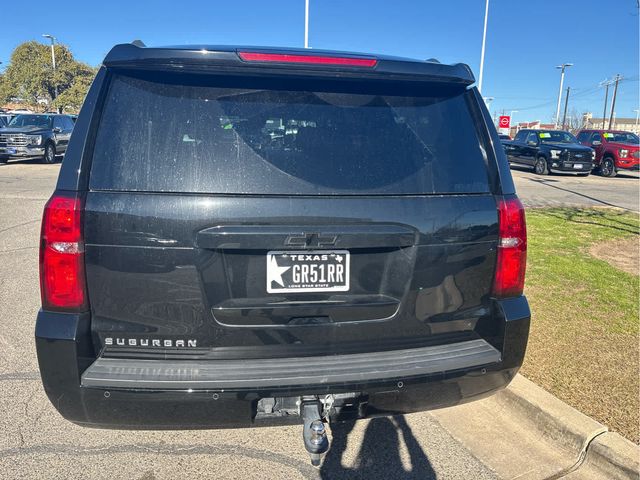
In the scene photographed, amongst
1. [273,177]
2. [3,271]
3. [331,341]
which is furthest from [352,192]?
[3,271]

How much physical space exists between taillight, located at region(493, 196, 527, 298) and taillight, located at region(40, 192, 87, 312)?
184 centimetres

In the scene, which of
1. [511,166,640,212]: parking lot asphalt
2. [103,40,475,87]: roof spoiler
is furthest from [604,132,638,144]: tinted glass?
[103,40,475,87]: roof spoiler

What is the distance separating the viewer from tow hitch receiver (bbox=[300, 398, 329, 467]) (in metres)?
2.16

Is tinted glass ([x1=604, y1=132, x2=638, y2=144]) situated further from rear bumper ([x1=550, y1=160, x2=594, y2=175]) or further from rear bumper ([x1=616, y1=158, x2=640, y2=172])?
rear bumper ([x1=550, y1=160, x2=594, y2=175])

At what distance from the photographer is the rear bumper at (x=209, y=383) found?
210cm

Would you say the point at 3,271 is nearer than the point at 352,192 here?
No

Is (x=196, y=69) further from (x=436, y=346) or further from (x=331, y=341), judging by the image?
(x=436, y=346)

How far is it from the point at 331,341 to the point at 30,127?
22.9 m

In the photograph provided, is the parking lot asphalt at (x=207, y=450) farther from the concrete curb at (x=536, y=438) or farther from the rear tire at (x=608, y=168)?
the rear tire at (x=608, y=168)

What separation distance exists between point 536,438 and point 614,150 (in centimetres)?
2328

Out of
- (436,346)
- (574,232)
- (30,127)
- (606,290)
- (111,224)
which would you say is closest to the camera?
(111,224)

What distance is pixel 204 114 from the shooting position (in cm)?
222

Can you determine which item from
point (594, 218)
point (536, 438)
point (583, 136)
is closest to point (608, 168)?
point (583, 136)

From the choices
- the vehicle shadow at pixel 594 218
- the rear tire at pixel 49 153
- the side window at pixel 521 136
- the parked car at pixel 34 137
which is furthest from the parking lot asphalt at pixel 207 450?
the side window at pixel 521 136
